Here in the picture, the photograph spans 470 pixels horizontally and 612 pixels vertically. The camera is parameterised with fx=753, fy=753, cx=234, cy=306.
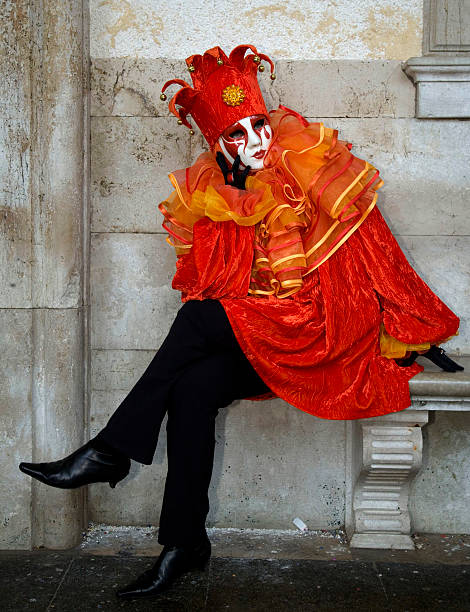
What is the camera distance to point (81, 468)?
103 inches

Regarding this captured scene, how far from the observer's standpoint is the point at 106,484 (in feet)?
10.7

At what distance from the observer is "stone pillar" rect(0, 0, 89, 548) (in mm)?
3006

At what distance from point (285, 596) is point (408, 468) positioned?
2.35ft

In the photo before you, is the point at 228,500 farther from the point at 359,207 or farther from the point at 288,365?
the point at 359,207

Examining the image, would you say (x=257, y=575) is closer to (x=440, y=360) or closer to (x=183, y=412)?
(x=183, y=412)

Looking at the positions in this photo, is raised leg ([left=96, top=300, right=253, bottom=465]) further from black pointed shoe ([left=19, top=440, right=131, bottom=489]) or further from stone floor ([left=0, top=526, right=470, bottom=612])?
stone floor ([left=0, top=526, right=470, bottom=612])

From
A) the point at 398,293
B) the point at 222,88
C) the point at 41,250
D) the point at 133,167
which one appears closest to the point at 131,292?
the point at 41,250

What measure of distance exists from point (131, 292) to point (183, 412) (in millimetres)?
795

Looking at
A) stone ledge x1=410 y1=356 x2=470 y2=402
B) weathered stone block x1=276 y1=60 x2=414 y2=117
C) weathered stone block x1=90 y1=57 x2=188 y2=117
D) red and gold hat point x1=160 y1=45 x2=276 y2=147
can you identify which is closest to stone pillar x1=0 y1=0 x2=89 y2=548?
weathered stone block x1=90 y1=57 x2=188 y2=117

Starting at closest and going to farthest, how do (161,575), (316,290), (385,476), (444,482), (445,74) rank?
(161,575) → (316,290) → (385,476) → (445,74) → (444,482)

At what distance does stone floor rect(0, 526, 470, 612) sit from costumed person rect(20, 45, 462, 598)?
12 centimetres

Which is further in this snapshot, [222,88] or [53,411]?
[53,411]

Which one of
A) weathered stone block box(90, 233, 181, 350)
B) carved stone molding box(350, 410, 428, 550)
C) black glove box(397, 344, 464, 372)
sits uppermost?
weathered stone block box(90, 233, 181, 350)

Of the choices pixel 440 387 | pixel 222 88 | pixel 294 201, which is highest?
pixel 222 88
